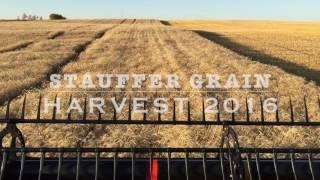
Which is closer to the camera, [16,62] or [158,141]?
[158,141]

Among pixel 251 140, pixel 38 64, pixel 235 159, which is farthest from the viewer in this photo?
pixel 38 64

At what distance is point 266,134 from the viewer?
8.88m

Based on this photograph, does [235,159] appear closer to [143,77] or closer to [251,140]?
[251,140]

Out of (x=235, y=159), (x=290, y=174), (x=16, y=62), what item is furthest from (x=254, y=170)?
(x=16, y=62)

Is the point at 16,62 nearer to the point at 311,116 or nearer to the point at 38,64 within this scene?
the point at 38,64

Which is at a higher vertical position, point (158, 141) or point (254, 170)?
point (254, 170)

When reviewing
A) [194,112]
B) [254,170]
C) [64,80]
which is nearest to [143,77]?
[64,80]

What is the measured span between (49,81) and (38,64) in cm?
472

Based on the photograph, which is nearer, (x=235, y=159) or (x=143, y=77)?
(x=235, y=159)

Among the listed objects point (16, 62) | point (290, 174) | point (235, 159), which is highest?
point (235, 159)

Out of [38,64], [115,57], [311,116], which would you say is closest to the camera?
[311,116]

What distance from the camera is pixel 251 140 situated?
8.48 metres

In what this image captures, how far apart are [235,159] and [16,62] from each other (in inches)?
757

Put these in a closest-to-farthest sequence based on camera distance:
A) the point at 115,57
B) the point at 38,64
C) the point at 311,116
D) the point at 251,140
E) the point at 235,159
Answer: the point at 235,159 < the point at 251,140 < the point at 311,116 < the point at 38,64 < the point at 115,57
